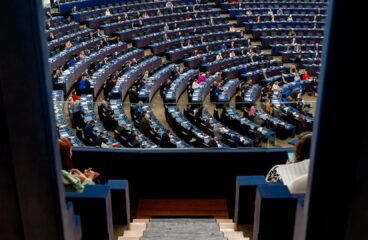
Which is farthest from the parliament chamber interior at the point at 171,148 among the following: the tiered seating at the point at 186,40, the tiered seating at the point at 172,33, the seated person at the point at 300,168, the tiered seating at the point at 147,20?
the tiered seating at the point at 147,20

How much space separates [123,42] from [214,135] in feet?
38.4

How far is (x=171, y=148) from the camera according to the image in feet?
25.5

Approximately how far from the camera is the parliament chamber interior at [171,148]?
A: 2.34 metres

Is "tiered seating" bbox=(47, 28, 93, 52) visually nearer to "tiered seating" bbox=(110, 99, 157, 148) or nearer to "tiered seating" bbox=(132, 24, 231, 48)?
"tiered seating" bbox=(132, 24, 231, 48)

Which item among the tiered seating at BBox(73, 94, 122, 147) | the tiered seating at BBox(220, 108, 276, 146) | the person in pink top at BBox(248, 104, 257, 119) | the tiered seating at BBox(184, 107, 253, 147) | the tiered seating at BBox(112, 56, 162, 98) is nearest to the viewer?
the tiered seating at BBox(73, 94, 122, 147)

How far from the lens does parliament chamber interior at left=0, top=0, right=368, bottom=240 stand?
2344 millimetres

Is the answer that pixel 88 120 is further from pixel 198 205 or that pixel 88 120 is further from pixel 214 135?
pixel 198 205

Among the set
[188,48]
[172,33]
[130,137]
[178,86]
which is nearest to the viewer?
[130,137]

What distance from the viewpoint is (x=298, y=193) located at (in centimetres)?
379

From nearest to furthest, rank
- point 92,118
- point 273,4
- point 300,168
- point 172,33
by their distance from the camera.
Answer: point 300,168 < point 92,118 < point 172,33 < point 273,4

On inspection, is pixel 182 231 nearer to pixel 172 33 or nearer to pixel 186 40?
A: pixel 186 40

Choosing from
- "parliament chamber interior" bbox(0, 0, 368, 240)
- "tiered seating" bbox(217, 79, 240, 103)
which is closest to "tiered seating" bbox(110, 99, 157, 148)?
"parliament chamber interior" bbox(0, 0, 368, 240)

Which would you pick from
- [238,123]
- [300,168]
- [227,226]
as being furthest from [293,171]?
[238,123]
